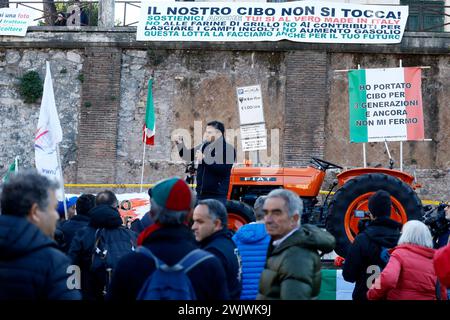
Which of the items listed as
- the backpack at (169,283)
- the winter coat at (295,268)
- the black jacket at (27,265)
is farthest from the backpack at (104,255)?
the black jacket at (27,265)

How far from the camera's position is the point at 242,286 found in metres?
6.69

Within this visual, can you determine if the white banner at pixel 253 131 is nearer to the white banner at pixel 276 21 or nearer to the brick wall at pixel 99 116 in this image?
the white banner at pixel 276 21

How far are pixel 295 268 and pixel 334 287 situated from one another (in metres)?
4.43

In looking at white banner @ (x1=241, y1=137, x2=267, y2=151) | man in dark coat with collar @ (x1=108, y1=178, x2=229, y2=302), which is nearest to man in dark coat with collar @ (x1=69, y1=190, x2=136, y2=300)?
man in dark coat with collar @ (x1=108, y1=178, x2=229, y2=302)

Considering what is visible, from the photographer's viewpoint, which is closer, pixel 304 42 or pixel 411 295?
pixel 411 295

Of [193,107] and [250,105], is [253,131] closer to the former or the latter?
[250,105]

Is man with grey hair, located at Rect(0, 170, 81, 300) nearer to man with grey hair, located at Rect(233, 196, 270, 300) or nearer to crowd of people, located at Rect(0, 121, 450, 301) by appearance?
crowd of people, located at Rect(0, 121, 450, 301)

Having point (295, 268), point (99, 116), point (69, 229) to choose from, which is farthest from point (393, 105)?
point (295, 268)

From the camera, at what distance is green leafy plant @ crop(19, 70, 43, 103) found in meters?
21.1

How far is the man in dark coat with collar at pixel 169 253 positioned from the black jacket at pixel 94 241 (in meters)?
3.23

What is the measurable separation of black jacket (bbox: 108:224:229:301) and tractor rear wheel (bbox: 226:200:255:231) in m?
6.95
